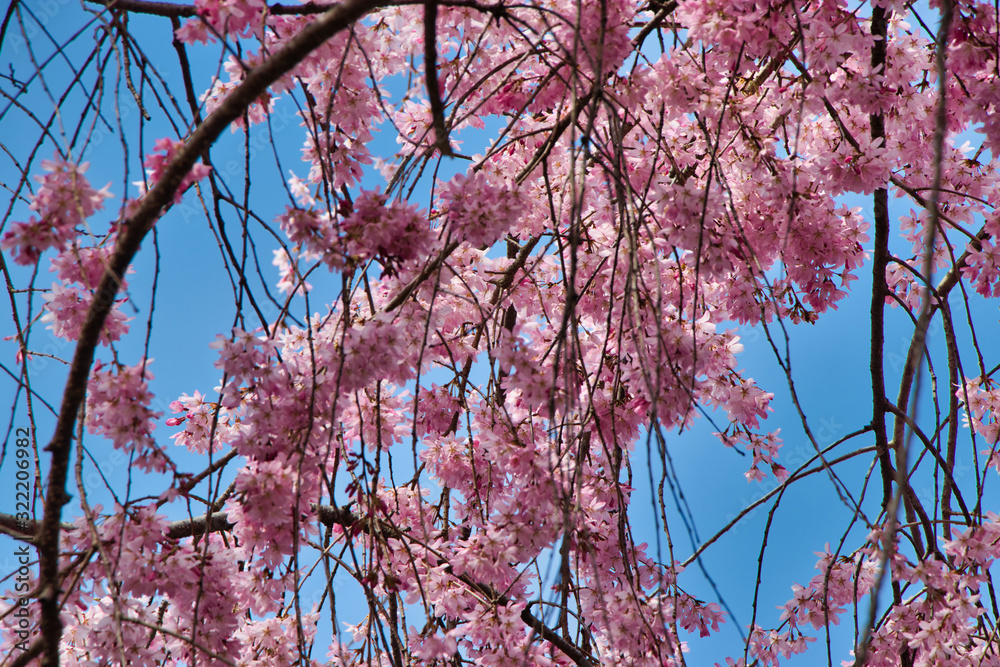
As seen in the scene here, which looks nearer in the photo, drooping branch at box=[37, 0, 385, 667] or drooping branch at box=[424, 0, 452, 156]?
drooping branch at box=[37, 0, 385, 667]

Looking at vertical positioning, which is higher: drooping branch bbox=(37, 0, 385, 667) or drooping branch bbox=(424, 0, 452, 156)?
drooping branch bbox=(424, 0, 452, 156)

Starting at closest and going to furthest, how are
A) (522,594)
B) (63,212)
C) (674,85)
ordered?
(63,212) → (674,85) → (522,594)

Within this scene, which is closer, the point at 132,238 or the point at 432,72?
the point at 132,238

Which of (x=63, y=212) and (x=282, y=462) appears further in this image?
(x=282, y=462)

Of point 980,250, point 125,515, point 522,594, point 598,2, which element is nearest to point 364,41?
point 598,2

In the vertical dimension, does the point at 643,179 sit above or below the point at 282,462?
above

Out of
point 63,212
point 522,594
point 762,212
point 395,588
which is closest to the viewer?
point 63,212

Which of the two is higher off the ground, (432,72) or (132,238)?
(432,72)

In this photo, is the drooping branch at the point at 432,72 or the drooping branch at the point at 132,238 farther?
the drooping branch at the point at 432,72

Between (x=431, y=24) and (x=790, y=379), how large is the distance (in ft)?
2.92

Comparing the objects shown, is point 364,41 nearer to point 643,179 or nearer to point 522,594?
point 643,179

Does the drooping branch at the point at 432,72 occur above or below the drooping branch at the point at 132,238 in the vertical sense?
above

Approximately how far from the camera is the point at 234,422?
2258 mm

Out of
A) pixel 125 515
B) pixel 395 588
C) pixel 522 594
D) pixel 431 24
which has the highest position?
pixel 431 24
